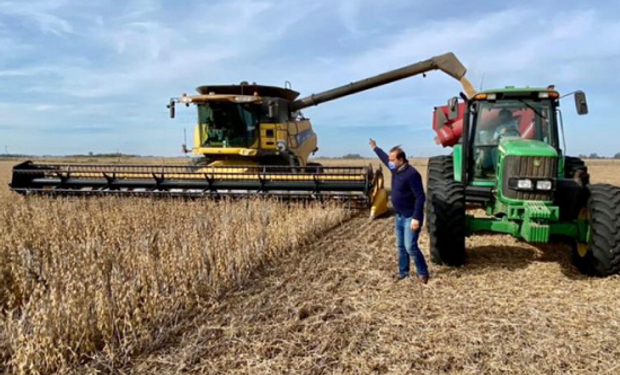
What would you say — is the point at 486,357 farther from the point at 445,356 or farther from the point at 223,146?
the point at 223,146

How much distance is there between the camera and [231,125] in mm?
9781

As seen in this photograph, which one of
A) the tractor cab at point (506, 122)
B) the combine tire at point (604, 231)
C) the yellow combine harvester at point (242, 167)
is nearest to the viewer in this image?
the combine tire at point (604, 231)

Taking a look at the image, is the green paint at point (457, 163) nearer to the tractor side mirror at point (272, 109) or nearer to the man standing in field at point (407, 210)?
the man standing in field at point (407, 210)

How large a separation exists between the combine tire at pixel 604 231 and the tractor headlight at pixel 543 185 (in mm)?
422

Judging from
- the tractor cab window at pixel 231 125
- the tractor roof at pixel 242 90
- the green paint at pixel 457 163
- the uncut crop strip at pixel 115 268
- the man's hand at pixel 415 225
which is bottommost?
the uncut crop strip at pixel 115 268

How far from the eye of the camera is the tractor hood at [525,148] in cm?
468

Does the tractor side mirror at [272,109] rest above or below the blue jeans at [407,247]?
above

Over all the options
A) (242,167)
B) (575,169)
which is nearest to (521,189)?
(575,169)

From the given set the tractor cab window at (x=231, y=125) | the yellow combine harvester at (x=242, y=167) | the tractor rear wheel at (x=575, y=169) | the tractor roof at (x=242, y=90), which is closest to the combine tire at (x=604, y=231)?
the tractor rear wheel at (x=575, y=169)

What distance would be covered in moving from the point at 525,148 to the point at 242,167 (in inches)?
210

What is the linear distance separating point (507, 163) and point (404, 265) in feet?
5.41

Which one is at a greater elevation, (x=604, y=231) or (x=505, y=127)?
(x=505, y=127)

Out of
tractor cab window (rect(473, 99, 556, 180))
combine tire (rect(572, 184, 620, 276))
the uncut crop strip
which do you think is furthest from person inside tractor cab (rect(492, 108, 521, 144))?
the uncut crop strip

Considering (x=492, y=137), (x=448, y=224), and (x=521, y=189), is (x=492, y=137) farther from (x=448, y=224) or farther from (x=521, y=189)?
(x=448, y=224)
